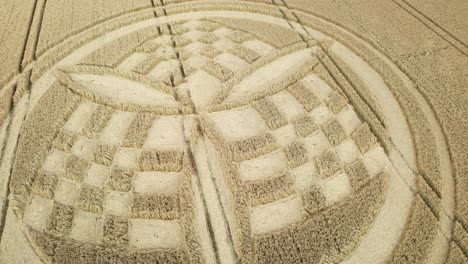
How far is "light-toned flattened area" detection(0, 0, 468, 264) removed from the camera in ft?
26.2

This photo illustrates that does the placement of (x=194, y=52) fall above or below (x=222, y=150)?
above

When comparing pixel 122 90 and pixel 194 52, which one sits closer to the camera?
pixel 122 90

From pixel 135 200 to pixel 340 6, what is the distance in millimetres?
13217

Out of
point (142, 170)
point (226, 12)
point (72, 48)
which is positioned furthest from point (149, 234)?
point (226, 12)

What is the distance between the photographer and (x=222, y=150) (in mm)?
9734

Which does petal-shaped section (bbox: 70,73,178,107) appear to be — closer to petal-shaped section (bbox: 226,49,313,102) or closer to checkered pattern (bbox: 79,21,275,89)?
checkered pattern (bbox: 79,21,275,89)

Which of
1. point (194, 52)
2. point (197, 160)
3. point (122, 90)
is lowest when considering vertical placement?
point (197, 160)

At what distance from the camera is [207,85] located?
39.0ft

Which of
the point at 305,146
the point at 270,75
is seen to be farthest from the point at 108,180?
the point at 270,75

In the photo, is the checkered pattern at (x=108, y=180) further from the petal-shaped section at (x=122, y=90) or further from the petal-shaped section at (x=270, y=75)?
the petal-shaped section at (x=270, y=75)

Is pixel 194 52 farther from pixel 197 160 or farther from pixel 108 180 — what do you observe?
pixel 108 180

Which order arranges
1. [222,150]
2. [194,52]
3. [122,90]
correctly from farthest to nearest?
1. [194,52]
2. [122,90]
3. [222,150]

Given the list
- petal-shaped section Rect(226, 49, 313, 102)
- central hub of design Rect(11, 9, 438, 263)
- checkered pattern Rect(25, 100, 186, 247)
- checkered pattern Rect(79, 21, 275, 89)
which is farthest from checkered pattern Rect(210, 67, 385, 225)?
checkered pattern Rect(79, 21, 275, 89)

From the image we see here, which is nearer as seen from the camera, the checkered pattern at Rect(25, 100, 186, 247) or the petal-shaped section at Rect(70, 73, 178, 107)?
the checkered pattern at Rect(25, 100, 186, 247)
